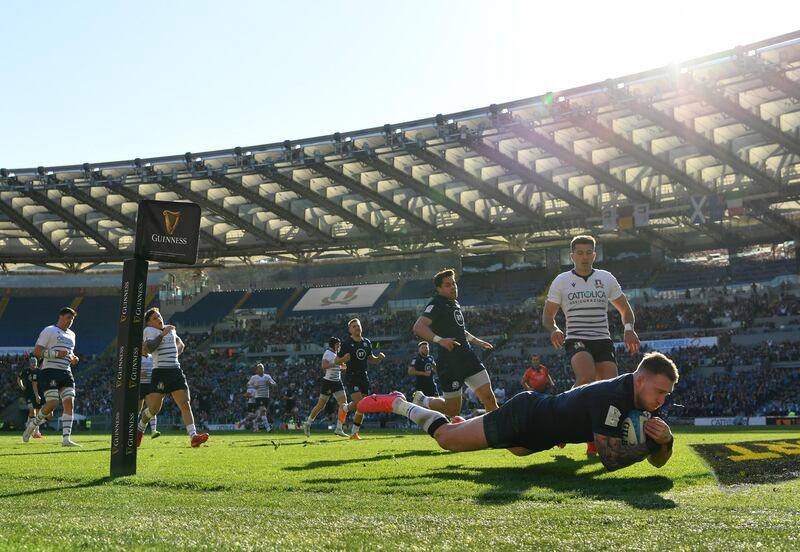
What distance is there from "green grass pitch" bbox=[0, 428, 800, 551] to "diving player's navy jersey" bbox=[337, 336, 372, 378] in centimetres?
763

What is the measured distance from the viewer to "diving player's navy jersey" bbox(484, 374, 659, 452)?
5.95 meters

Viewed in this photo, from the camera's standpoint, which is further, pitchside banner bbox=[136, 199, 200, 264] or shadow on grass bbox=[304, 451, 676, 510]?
pitchside banner bbox=[136, 199, 200, 264]

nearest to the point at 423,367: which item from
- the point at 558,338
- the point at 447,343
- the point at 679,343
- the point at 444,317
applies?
the point at 444,317

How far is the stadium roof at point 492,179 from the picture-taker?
30.8 meters

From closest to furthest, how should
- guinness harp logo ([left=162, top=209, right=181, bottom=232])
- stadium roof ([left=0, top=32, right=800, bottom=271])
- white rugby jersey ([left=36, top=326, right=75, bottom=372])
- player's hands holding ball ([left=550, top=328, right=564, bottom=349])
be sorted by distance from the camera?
guinness harp logo ([left=162, top=209, right=181, bottom=232]) < player's hands holding ball ([left=550, top=328, right=564, bottom=349]) < white rugby jersey ([left=36, top=326, right=75, bottom=372]) < stadium roof ([left=0, top=32, right=800, bottom=271])

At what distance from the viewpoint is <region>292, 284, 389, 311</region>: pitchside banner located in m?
54.1

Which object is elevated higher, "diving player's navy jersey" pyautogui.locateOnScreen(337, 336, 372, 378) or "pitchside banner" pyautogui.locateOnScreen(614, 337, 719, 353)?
"pitchside banner" pyautogui.locateOnScreen(614, 337, 719, 353)

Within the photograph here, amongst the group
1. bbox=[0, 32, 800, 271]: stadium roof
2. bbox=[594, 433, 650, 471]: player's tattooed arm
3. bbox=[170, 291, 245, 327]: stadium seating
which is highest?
bbox=[0, 32, 800, 271]: stadium roof

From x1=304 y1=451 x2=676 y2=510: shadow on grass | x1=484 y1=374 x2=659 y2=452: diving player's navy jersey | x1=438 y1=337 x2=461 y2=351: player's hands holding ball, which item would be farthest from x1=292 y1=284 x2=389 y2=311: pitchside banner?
x1=484 y1=374 x2=659 y2=452: diving player's navy jersey

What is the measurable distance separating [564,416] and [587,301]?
3453 mm

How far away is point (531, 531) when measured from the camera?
4.40 metres

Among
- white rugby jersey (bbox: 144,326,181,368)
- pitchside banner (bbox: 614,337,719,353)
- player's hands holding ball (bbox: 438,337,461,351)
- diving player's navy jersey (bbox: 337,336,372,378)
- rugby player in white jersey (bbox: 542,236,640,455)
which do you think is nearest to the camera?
rugby player in white jersey (bbox: 542,236,640,455)

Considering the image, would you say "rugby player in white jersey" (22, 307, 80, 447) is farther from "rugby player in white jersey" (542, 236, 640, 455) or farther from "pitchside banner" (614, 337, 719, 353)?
"pitchside banner" (614, 337, 719, 353)

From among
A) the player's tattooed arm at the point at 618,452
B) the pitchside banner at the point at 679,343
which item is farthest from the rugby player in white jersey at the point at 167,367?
the pitchside banner at the point at 679,343
